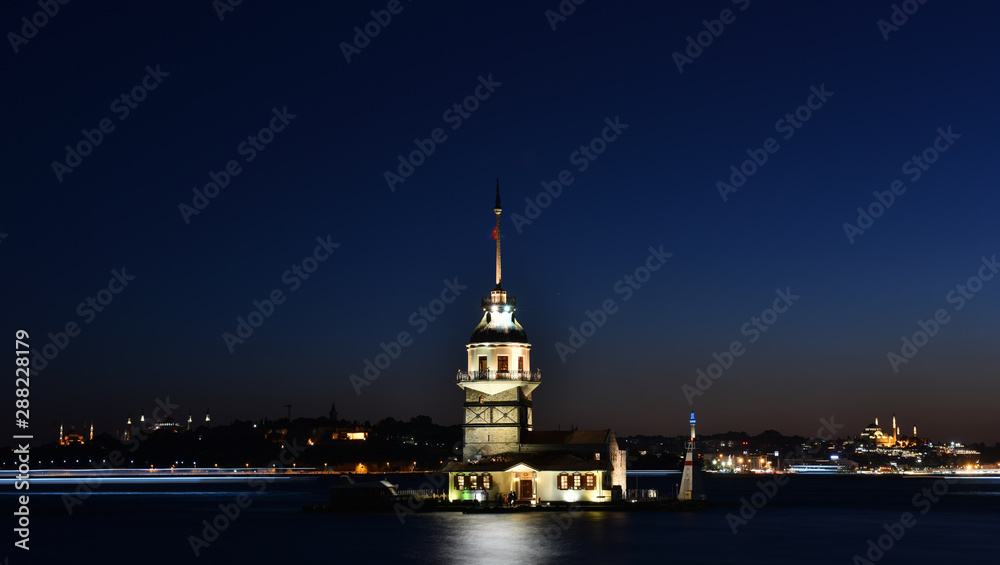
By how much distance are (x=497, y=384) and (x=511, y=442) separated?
3.64 m

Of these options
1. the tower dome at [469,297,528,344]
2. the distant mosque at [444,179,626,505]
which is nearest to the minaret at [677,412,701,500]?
the distant mosque at [444,179,626,505]

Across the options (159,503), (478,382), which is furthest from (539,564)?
(159,503)

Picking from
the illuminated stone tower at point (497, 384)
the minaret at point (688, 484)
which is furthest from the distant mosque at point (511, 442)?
the minaret at point (688, 484)

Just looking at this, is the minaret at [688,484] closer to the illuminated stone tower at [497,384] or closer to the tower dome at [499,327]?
the illuminated stone tower at [497,384]

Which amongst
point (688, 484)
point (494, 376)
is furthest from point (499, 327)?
point (688, 484)

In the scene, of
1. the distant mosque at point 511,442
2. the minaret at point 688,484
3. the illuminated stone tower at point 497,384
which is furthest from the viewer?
the minaret at point 688,484

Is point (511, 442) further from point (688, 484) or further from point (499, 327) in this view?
point (688, 484)

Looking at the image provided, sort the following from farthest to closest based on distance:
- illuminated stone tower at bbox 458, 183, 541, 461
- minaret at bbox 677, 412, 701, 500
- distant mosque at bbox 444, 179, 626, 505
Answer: minaret at bbox 677, 412, 701, 500 → illuminated stone tower at bbox 458, 183, 541, 461 → distant mosque at bbox 444, 179, 626, 505

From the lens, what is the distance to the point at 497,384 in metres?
68.1

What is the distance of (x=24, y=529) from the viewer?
69438 millimetres

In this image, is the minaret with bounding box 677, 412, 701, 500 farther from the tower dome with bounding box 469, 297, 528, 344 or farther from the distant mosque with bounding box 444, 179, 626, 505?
the tower dome with bounding box 469, 297, 528, 344

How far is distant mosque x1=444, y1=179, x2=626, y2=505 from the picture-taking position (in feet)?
214

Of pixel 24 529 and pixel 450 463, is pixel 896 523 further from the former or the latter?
pixel 24 529

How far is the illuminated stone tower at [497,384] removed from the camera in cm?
6800
